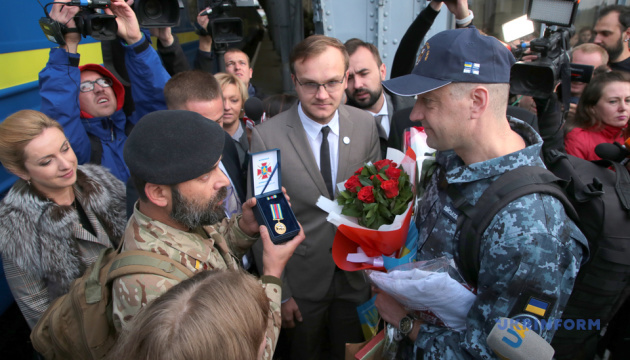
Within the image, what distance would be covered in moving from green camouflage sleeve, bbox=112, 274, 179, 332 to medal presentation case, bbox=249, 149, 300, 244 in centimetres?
54

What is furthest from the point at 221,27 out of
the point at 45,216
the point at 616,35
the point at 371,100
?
the point at 616,35

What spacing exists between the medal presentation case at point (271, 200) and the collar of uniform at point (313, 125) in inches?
20.2

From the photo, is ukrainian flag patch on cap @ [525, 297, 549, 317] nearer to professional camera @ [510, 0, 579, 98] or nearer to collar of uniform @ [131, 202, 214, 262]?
collar of uniform @ [131, 202, 214, 262]

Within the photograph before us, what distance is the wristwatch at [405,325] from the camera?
161 centimetres

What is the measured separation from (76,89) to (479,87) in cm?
→ 271

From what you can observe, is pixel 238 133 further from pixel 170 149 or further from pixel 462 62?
pixel 462 62

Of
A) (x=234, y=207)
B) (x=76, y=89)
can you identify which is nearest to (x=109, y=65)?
(x=76, y=89)

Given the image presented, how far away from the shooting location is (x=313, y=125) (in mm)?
2465

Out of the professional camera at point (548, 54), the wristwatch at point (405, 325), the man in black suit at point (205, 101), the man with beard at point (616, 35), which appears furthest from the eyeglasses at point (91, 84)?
the man with beard at point (616, 35)

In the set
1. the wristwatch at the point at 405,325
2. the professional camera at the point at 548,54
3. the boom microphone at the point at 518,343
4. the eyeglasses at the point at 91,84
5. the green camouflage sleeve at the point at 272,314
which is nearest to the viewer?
the boom microphone at the point at 518,343

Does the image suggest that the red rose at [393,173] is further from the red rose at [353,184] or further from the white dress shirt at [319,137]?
the white dress shirt at [319,137]

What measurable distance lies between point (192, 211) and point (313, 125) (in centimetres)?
113

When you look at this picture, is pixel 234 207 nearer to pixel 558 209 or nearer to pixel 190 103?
pixel 190 103

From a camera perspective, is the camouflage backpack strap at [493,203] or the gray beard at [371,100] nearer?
the camouflage backpack strap at [493,203]
